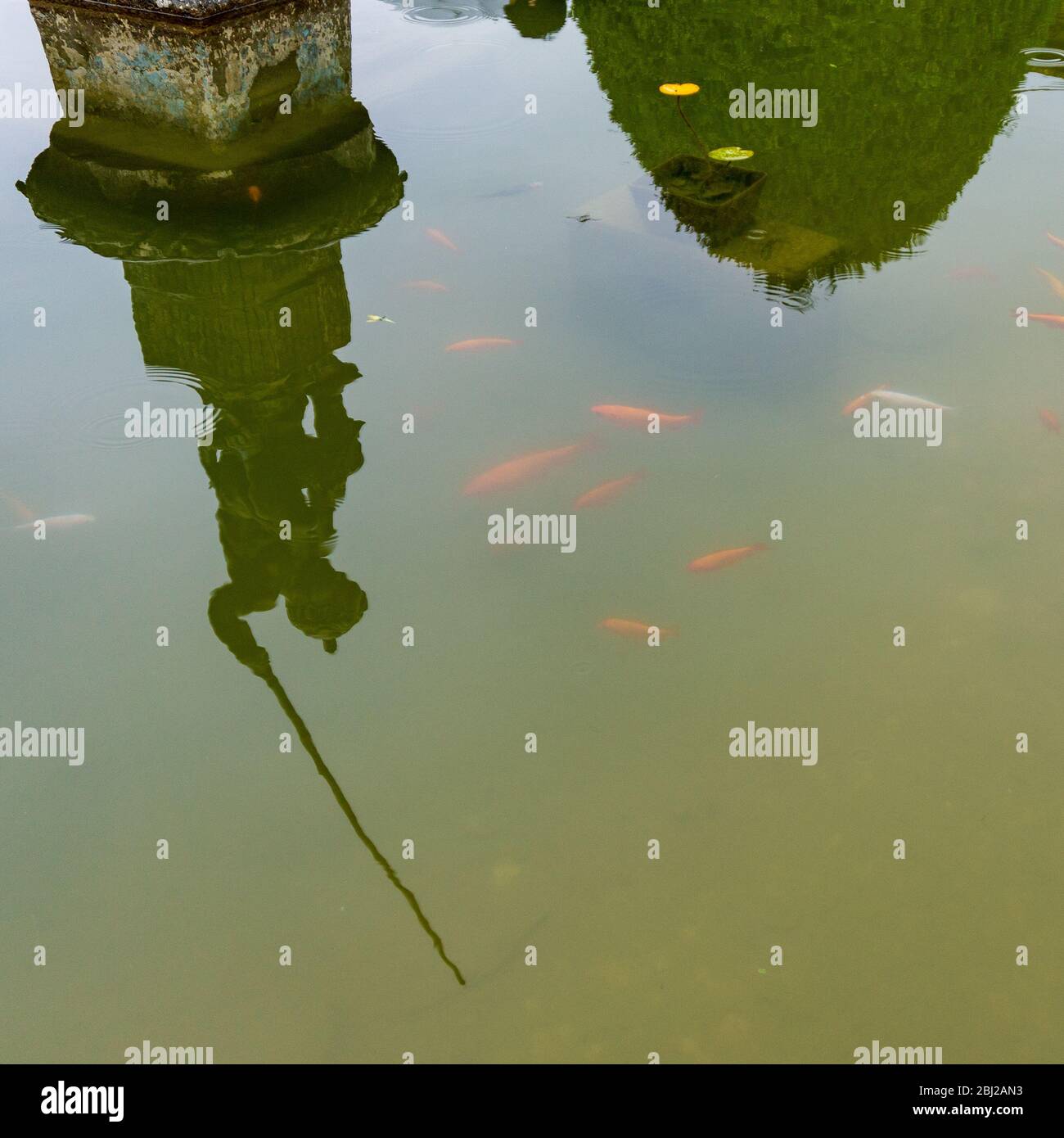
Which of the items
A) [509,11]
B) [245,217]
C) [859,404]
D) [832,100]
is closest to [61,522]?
[245,217]

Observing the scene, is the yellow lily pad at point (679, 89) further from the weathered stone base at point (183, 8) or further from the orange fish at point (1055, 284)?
the orange fish at point (1055, 284)

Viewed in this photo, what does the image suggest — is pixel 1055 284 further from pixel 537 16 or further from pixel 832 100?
pixel 537 16

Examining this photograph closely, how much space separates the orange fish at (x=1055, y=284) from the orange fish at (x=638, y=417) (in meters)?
1.72

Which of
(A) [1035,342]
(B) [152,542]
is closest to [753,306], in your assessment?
(A) [1035,342]

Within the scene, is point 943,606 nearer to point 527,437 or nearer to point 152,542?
point 527,437

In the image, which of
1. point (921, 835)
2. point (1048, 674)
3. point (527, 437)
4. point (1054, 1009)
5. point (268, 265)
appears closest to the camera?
point (1054, 1009)

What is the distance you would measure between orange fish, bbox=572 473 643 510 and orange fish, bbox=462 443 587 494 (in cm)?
20

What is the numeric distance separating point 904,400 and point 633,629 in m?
1.48

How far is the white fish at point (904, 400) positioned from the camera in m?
3.97

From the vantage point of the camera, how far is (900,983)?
2426 mm

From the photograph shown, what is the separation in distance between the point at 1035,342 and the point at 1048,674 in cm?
177

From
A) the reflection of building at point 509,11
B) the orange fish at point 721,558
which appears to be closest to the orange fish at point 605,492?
the orange fish at point 721,558

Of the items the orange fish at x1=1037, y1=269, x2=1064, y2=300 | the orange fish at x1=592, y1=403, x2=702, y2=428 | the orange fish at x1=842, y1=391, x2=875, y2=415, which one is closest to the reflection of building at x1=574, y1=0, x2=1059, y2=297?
the orange fish at x1=1037, y1=269, x2=1064, y2=300

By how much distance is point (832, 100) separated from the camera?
6297mm
